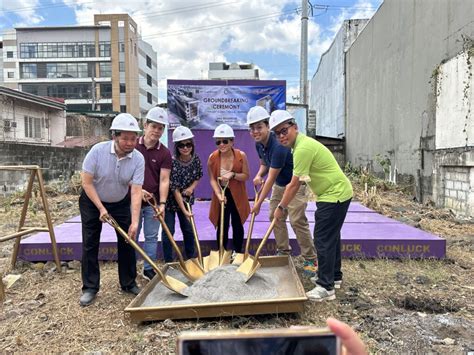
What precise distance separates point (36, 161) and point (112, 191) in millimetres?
9037

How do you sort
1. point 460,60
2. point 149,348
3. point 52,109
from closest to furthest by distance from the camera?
point 149,348, point 460,60, point 52,109

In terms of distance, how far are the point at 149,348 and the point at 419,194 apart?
24.2 feet

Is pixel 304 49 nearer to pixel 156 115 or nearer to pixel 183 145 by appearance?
pixel 183 145

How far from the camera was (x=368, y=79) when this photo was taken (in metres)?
12.6

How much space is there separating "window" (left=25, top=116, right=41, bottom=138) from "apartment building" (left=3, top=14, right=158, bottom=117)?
30205 millimetres

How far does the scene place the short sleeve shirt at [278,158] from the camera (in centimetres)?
348

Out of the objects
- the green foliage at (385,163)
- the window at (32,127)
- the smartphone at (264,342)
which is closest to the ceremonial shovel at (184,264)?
the smartphone at (264,342)

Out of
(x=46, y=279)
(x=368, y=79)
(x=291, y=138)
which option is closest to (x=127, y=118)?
(x=291, y=138)

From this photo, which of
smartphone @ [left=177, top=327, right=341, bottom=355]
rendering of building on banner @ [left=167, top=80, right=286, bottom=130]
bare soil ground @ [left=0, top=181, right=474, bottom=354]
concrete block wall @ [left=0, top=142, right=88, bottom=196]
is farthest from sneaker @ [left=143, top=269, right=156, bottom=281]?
concrete block wall @ [left=0, top=142, right=88, bottom=196]

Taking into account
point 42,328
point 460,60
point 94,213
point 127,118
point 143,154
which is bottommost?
point 42,328

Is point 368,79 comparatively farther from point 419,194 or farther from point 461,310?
point 461,310

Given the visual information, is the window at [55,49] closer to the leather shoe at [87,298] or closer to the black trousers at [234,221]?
the black trousers at [234,221]

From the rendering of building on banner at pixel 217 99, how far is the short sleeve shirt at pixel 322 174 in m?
4.62

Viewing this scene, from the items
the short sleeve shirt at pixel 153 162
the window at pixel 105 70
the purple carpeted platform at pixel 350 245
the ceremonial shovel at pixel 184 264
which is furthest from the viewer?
the window at pixel 105 70
